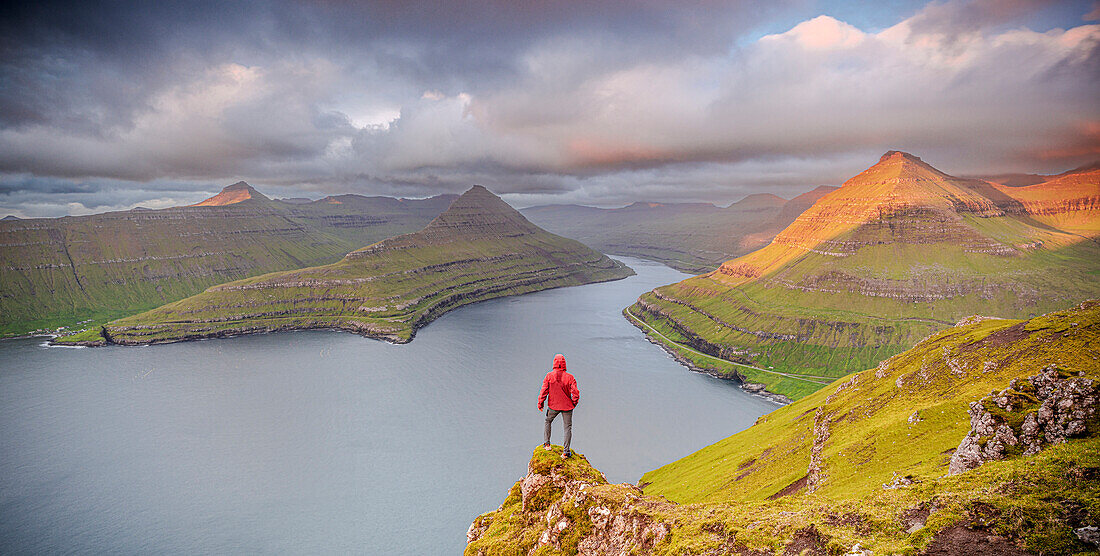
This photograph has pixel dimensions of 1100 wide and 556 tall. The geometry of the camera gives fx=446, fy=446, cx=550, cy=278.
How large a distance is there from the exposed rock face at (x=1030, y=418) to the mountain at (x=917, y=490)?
0.08m

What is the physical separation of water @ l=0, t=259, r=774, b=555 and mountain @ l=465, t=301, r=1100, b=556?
63.8m

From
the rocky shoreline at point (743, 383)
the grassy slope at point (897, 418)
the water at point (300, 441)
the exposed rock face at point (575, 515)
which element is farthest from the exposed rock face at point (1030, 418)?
the rocky shoreline at point (743, 383)

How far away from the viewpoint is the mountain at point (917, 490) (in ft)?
52.2

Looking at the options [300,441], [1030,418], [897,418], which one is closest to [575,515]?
[1030,418]

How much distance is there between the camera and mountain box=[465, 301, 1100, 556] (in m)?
15.9

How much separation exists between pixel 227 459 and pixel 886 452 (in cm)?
13349

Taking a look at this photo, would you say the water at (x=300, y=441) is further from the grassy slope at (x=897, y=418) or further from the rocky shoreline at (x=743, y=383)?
the grassy slope at (x=897, y=418)

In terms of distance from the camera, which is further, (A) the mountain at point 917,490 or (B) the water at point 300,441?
(B) the water at point 300,441

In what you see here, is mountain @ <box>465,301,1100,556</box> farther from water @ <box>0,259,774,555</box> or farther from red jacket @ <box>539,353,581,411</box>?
water @ <box>0,259,774,555</box>

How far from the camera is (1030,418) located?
26.5 m

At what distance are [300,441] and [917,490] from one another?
439 ft

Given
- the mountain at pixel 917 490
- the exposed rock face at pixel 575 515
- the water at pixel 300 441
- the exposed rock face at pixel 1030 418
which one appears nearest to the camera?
the mountain at pixel 917 490

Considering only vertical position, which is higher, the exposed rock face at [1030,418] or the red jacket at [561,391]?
the red jacket at [561,391]

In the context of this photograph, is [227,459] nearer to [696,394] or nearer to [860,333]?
[696,394]
